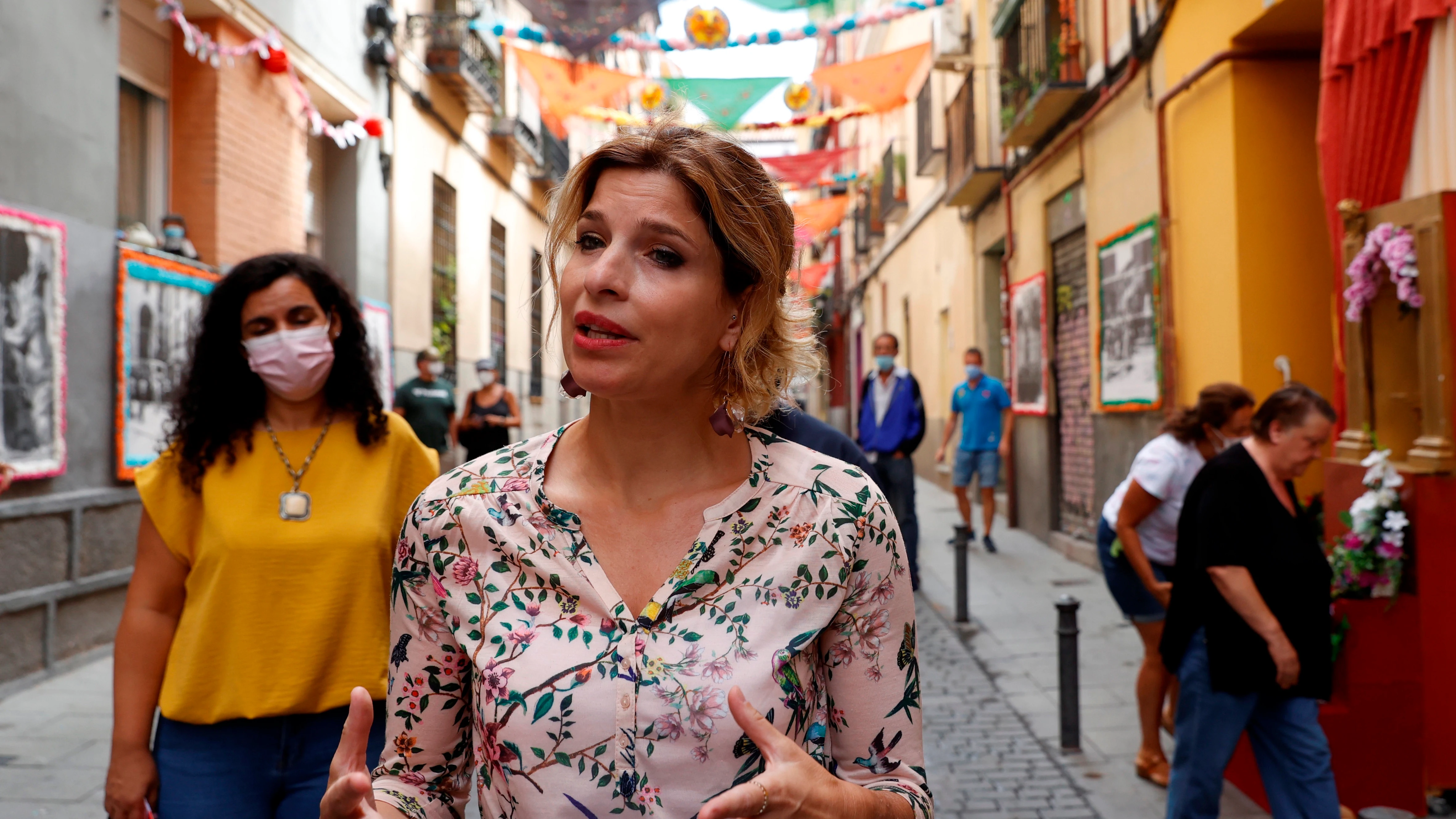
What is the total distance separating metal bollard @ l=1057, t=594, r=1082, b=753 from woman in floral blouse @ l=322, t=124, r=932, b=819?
12.4 feet

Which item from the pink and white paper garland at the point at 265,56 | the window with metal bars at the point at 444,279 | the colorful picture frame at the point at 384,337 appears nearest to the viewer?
the pink and white paper garland at the point at 265,56

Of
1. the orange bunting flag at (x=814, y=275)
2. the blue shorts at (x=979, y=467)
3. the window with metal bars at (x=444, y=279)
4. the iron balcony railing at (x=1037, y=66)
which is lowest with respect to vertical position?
the blue shorts at (x=979, y=467)

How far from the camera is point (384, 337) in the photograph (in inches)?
462

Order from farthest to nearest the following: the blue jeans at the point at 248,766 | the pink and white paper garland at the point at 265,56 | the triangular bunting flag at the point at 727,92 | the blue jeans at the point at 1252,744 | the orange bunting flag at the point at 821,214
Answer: the orange bunting flag at the point at 821,214, the triangular bunting flag at the point at 727,92, the pink and white paper garland at the point at 265,56, the blue jeans at the point at 1252,744, the blue jeans at the point at 248,766

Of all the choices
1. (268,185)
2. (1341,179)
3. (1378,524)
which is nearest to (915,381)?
(1341,179)

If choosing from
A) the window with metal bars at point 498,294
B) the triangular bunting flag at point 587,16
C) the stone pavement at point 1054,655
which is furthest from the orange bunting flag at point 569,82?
the stone pavement at point 1054,655

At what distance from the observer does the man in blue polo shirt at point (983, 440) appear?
11.4 metres

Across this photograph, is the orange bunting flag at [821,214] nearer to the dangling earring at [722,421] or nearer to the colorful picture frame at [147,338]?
the colorful picture frame at [147,338]

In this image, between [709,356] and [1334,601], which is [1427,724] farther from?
[709,356]

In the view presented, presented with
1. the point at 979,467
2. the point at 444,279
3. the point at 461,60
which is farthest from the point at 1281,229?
the point at 444,279

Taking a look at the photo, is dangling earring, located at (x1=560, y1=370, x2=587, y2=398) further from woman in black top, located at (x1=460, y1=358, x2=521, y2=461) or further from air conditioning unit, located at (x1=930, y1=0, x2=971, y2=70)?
air conditioning unit, located at (x1=930, y1=0, x2=971, y2=70)

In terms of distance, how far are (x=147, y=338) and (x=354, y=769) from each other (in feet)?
22.2

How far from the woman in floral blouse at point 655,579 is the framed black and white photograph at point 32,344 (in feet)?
17.7

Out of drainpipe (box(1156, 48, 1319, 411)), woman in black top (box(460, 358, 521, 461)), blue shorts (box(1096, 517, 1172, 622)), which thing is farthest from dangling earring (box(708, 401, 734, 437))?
woman in black top (box(460, 358, 521, 461))
